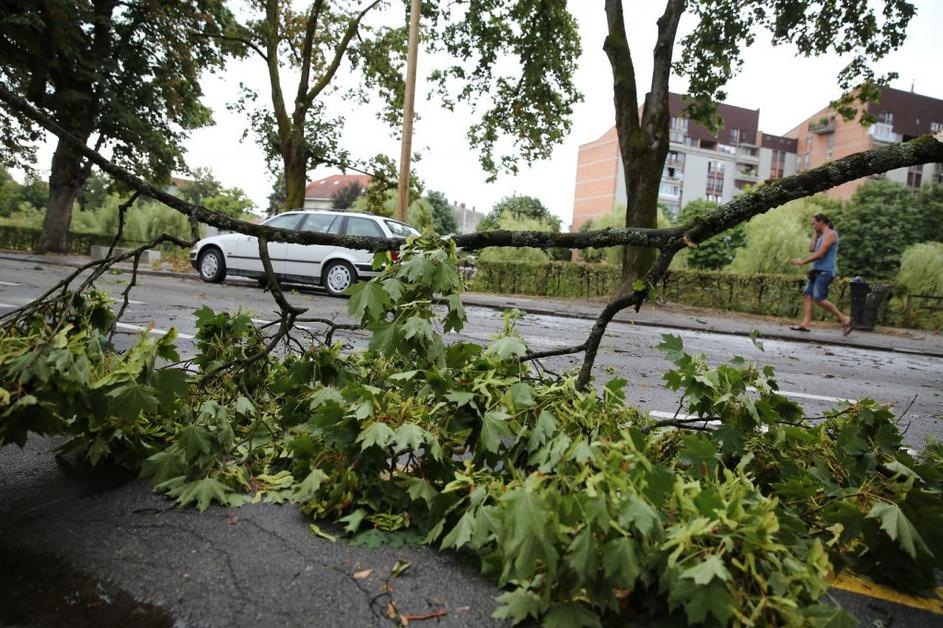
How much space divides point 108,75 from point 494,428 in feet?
72.1

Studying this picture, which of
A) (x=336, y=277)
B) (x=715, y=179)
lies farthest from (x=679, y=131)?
(x=336, y=277)

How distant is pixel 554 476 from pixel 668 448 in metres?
0.88

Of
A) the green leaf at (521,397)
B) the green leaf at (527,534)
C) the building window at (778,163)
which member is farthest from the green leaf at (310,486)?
the building window at (778,163)

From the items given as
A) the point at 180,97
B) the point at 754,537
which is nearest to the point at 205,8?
the point at 180,97

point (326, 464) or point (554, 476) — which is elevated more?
point (554, 476)

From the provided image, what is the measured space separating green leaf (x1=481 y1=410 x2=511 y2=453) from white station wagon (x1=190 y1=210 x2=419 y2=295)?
9.85 m

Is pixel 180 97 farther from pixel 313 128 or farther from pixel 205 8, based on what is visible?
pixel 313 128

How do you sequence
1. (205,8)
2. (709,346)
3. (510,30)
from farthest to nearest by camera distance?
(205,8) → (510,30) → (709,346)

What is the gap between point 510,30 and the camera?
635 inches

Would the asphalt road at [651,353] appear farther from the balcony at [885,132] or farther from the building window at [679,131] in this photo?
the balcony at [885,132]

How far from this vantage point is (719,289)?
1714 centimetres

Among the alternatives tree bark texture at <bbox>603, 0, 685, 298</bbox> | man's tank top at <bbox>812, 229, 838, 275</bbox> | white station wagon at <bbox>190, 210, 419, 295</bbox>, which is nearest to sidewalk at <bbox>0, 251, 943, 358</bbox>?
man's tank top at <bbox>812, 229, 838, 275</bbox>

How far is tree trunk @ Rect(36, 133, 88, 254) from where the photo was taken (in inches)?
811

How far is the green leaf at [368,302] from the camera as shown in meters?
1.98
